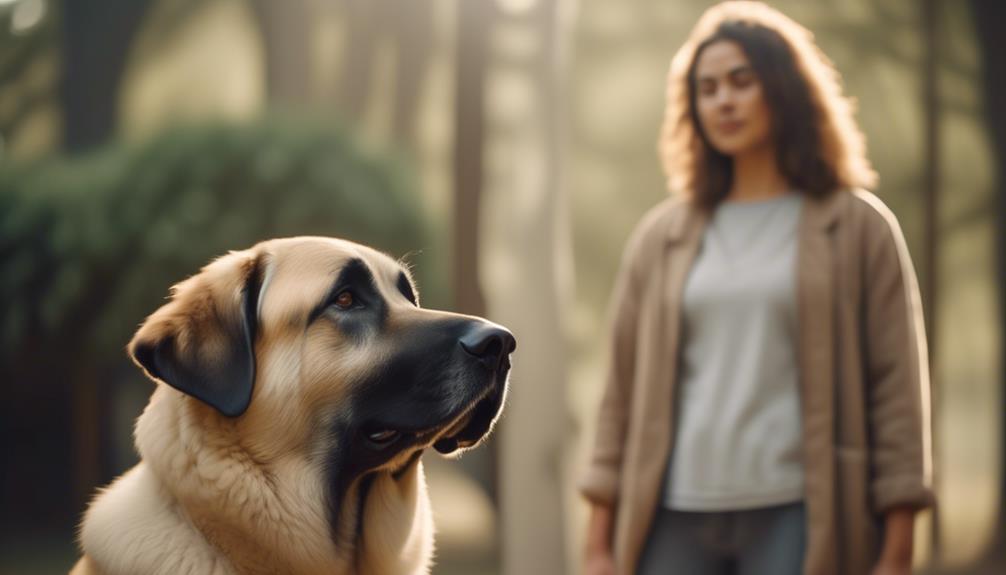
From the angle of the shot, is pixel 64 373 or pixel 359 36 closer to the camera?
pixel 64 373

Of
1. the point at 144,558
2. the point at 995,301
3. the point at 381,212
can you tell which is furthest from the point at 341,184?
the point at 995,301

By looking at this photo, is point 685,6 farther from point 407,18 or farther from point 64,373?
point 64,373

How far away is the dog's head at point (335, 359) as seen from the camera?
194 cm

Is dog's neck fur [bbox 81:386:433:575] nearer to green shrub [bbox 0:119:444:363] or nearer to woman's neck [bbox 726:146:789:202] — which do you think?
woman's neck [bbox 726:146:789:202]

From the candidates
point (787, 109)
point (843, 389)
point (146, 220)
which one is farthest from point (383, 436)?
point (146, 220)

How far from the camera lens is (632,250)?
9.48ft

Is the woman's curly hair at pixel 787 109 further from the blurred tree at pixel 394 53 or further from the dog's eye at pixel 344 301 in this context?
the blurred tree at pixel 394 53

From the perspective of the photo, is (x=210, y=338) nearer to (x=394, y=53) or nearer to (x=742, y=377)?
(x=742, y=377)

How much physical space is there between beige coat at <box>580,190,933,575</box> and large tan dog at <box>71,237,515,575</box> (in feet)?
2.34

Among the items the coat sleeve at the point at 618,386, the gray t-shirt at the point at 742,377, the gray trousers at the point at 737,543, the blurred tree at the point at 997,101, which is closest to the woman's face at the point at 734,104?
the gray t-shirt at the point at 742,377

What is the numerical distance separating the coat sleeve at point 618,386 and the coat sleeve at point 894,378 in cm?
68

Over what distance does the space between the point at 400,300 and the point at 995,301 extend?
6700mm

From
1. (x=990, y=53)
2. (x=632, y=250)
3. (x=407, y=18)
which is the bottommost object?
(x=632, y=250)

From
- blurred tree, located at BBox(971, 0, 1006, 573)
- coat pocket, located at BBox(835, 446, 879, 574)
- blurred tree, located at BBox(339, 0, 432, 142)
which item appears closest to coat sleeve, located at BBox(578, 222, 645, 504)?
coat pocket, located at BBox(835, 446, 879, 574)
